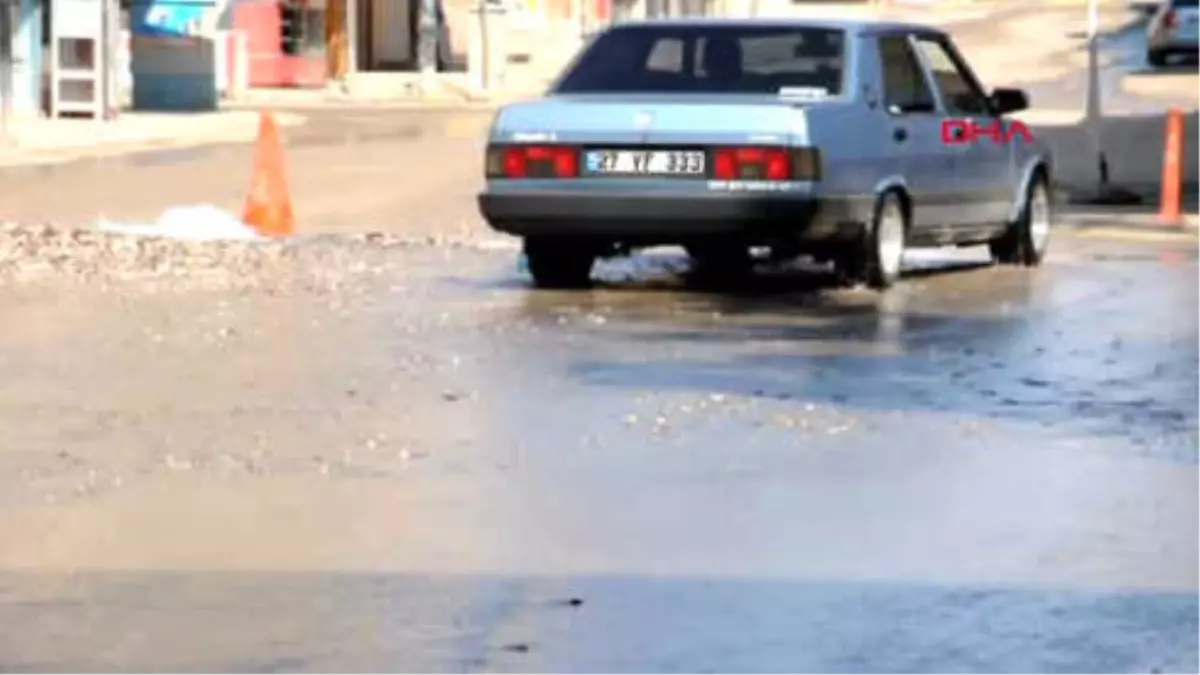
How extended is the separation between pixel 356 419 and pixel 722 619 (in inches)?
148

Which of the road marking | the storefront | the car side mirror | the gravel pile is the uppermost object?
the car side mirror

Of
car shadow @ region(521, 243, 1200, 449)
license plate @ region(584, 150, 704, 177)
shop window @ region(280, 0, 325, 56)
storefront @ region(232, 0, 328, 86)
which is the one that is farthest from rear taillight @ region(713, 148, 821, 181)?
shop window @ region(280, 0, 325, 56)

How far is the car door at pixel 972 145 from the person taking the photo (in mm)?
17328

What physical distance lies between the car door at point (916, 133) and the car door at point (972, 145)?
0.16 m

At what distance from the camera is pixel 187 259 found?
17828 mm

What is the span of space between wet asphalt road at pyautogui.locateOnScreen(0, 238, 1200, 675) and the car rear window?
5.07ft

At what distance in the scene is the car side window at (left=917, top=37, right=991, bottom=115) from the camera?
17.4 metres

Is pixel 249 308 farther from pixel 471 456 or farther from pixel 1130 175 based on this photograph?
pixel 1130 175

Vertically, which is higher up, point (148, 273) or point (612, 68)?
point (612, 68)

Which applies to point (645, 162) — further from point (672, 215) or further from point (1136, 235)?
point (1136, 235)

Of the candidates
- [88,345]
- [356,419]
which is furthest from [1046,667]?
[88,345]

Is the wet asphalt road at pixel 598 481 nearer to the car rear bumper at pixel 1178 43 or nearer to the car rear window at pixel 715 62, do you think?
the car rear window at pixel 715 62

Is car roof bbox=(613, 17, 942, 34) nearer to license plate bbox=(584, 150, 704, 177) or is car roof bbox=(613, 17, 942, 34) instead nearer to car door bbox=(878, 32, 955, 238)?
car door bbox=(878, 32, 955, 238)

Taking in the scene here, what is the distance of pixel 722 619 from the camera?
24.5ft
